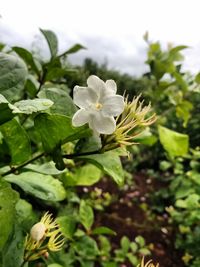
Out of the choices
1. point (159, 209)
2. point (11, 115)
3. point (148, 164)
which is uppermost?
point (11, 115)

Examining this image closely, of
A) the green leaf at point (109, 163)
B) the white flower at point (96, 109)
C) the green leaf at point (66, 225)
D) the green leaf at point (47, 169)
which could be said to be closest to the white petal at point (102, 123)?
the white flower at point (96, 109)

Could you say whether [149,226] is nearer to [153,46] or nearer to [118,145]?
[153,46]

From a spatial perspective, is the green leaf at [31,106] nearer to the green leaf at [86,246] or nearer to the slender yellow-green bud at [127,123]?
the slender yellow-green bud at [127,123]

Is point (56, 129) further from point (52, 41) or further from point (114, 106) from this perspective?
point (52, 41)

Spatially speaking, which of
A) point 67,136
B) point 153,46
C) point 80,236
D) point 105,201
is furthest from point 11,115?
point 105,201

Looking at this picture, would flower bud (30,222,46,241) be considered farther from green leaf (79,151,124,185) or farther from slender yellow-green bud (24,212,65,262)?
green leaf (79,151,124,185)

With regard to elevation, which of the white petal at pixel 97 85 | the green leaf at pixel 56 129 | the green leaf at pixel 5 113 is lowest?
the green leaf at pixel 56 129


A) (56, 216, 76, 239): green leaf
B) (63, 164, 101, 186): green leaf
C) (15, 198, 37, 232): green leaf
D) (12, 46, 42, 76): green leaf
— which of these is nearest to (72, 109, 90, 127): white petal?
(15, 198, 37, 232): green leaf
